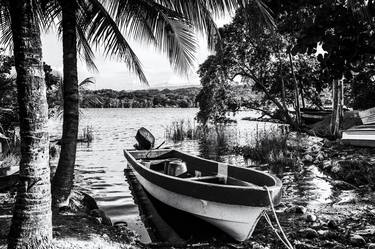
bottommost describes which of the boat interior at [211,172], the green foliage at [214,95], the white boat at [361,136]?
the boat interior at [211,172]

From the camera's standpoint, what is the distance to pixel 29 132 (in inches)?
169

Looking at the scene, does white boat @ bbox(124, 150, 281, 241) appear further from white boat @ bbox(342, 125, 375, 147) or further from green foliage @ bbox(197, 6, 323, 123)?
green foliage @ bbox(197, 6, 323, 123)

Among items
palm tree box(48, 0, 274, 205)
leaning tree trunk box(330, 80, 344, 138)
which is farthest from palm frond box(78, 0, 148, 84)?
leaning tree trunk box(330, 80, 344, 138)

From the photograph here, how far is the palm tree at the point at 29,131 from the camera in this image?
427cm

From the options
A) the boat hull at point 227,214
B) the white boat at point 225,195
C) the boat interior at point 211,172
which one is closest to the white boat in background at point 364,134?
the boat interior at point 211,172

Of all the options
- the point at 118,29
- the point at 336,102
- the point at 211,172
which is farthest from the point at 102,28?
the point at 336,102

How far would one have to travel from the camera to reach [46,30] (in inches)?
332

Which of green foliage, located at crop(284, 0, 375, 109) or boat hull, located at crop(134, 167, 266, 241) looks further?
boat hull, located at crop(134, 167, 266, 241)

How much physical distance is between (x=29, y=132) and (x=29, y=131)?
0.04 ft

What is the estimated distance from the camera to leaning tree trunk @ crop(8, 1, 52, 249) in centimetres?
427

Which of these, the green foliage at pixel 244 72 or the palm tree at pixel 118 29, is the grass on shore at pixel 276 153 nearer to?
the green foliage at pixel 244 72

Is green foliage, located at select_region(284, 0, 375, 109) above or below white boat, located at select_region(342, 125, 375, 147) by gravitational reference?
above

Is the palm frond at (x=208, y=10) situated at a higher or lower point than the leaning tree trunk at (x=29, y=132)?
higher

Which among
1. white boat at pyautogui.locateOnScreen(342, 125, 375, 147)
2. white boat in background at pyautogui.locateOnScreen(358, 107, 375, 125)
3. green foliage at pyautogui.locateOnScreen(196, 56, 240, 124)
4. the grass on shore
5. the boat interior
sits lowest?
the grass on shore
